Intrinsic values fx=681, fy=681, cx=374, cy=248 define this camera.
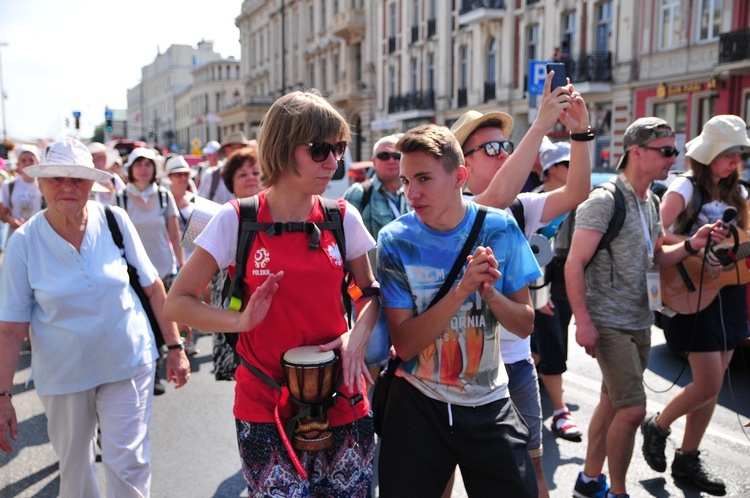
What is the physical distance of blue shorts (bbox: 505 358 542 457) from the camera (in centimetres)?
304

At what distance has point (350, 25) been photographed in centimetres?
4150

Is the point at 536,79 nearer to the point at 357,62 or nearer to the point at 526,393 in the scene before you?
the point at 526,393

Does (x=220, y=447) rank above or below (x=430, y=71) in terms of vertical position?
below

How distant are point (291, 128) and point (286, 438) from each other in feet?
3.33

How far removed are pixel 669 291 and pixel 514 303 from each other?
6.81 feet

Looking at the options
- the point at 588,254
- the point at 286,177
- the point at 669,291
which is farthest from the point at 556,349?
the point at 286,177

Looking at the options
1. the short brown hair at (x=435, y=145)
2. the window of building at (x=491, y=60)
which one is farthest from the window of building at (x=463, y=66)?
the short brown hair at (x=435, y=145)

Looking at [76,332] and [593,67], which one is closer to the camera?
[76,332]

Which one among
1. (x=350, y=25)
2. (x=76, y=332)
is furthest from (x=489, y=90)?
(x=76, y=332)

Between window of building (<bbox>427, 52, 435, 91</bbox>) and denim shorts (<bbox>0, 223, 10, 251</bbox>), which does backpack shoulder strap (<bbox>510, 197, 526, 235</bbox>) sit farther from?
window of building (<bbox>427, 52, 435, 91</bbox>)

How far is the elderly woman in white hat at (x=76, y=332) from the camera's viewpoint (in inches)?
117

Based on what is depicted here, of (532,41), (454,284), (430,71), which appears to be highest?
(532,41)

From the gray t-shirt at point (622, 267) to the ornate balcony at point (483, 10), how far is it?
2711cm

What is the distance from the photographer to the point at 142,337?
3.24 metres
